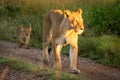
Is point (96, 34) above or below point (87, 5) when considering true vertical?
below

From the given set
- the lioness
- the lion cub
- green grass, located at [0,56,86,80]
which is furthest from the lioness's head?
the lion cub

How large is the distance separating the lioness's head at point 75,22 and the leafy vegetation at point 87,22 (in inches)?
92.2

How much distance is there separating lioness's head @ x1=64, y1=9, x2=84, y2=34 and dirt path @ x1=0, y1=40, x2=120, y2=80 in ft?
3.15

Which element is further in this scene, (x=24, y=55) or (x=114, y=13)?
(x=114, y=13)

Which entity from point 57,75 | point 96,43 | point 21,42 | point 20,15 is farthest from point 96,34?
point 57,75

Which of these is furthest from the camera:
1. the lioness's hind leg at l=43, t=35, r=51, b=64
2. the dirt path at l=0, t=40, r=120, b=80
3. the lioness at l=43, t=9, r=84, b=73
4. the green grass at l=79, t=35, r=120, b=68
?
the green grass at l=79, t=35, r=120, b=68

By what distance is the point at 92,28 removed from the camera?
13984mm

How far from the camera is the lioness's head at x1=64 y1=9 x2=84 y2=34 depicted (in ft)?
28.1

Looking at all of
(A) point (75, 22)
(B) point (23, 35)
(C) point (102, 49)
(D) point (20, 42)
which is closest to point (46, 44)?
(A) point (75, 22)

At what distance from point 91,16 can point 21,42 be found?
2.52 meters

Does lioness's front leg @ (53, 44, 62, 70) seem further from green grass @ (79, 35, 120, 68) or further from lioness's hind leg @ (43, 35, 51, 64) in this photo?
green grass @ (79, 35, 120, 68)

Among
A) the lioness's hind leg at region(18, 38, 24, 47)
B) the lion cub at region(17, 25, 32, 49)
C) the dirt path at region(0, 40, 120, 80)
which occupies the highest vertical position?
the lion cub at region(17, 25, 32, 49)

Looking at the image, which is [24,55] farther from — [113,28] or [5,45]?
[113,28]

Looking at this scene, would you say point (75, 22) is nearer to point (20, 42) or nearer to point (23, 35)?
point (20, 42)
